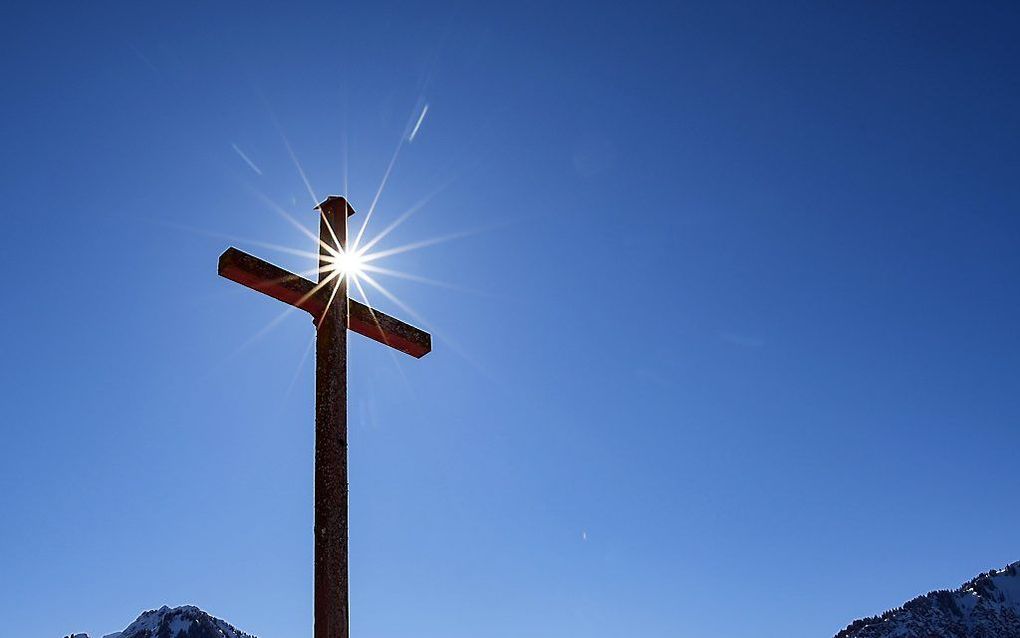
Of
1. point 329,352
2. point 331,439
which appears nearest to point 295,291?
point 329,352

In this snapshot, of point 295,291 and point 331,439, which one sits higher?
point 295,291

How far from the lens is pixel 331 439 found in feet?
17.4

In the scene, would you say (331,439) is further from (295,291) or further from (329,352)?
(295,291)

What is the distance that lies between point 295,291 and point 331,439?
1.11 meters

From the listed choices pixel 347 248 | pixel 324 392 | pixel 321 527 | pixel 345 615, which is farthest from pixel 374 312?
pixel 345 615

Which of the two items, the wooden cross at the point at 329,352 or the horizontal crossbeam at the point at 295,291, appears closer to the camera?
the wooden cross at the point at 329,352

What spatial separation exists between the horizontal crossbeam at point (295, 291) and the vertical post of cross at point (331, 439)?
0.11 metres

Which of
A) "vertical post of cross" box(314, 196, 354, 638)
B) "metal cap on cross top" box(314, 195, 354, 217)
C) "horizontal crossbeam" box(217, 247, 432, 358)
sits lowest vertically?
"vertical post of cross" box(314, 196, 354, 638)

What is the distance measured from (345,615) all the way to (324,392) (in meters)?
1.43

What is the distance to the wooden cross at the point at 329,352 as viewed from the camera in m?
4.85

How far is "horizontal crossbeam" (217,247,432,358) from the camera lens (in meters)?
5.48

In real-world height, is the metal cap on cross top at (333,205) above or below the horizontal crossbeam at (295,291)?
above

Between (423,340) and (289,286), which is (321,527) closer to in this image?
(289,286)

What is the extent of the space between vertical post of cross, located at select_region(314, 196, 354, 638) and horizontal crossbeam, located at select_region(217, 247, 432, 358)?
0.11 meters
